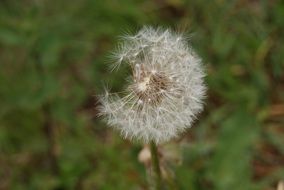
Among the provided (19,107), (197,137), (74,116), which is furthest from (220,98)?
(19,107)

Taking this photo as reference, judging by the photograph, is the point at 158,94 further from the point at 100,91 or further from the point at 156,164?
the point at 100,91

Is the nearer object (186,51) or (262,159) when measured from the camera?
(186,51)

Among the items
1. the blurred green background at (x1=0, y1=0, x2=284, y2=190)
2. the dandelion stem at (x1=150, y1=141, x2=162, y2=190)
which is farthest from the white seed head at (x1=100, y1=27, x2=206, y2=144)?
the blurred green background at (x1=0, y1=0, x2=284, y2=190)

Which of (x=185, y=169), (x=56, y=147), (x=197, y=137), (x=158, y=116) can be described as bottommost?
(x=158, y=116)

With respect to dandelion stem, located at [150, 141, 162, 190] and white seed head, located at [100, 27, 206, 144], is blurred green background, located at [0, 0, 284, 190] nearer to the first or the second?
dandelion stem, located at [150, 141, 162, 190]

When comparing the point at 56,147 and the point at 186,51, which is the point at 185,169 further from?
the point at 186,51

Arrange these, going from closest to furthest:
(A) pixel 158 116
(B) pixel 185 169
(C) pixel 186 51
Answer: (A) pixel 158 116
(C) pixel 186 51
(B) pixel 185 169

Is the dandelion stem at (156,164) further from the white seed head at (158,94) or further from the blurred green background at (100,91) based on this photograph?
the blurred green background at (100,91)
